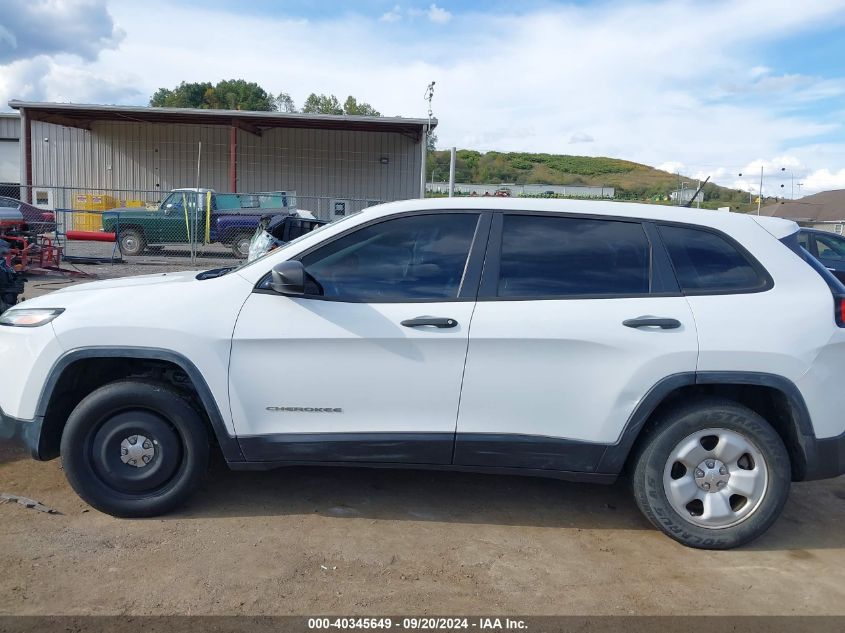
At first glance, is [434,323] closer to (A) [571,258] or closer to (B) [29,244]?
(A) [571,258]

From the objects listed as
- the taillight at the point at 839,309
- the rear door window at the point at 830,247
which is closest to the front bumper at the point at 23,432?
the taillight at the point at 839,309

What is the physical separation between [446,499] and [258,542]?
1.20m

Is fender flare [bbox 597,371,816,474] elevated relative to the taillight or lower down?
lower down

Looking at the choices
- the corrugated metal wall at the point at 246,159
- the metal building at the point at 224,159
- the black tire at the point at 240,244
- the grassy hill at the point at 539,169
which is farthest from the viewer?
the corrugated metal wall at the point at 246,159

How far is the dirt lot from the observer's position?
331 centimetres

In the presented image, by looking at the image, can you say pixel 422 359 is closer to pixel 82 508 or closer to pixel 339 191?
pixel 82 508

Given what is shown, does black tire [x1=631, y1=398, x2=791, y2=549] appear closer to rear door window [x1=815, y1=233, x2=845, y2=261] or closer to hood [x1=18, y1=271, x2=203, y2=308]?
hood [x1=18, y1=271, x2=203, y2=308]

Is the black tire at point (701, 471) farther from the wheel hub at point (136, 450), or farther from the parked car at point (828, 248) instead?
the parked car at point (828, 248)

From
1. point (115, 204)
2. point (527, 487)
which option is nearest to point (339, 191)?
point (115, 204)

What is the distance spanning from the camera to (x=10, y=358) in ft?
12.9

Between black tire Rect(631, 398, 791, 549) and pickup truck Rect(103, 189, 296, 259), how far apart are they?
16149mm

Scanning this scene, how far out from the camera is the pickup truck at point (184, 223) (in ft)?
61.4

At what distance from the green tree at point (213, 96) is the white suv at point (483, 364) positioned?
228 feet

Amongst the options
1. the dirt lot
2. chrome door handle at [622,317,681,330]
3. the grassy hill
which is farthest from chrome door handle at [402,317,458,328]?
the grassy hill
